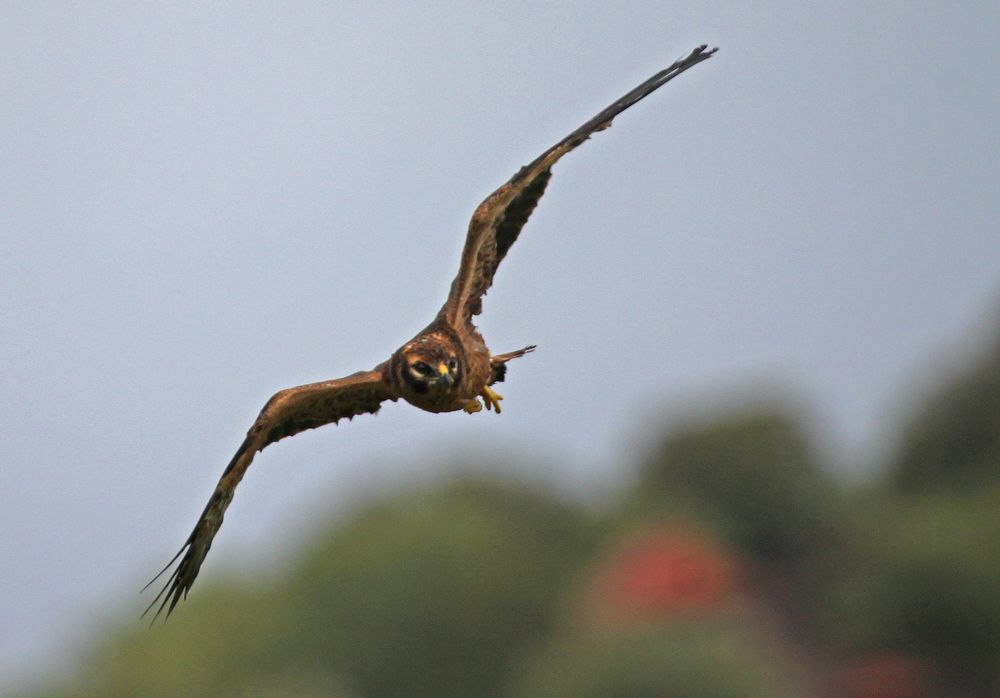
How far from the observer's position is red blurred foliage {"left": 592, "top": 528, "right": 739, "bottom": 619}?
74188mm

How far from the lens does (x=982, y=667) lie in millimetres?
65812

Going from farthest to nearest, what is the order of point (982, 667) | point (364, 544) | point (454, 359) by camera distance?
point (364, 544)
point (982, 667)
point (454, 359)

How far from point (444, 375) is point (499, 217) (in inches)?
62.6

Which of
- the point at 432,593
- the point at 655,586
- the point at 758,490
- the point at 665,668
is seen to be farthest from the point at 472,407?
the point at 758,490

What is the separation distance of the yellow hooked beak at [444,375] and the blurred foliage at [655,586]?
47.1 m

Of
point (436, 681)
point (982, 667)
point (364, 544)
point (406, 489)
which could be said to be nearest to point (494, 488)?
Result: point (406, 489)

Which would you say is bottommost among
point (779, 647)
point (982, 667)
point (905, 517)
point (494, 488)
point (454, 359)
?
point (454, 359)

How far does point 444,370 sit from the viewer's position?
12883 mm

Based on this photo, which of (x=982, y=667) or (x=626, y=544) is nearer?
(x=982, y=667)

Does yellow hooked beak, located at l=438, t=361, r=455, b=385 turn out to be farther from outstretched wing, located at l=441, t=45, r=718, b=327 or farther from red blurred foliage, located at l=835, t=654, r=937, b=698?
red blurred foliage, located at l=835, t=654, r=937, b=698

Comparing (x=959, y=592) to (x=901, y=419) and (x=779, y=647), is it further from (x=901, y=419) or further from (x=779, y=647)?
(x=901, y=419)

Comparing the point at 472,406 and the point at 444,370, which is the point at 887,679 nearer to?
the point at 472,406

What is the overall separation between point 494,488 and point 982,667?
29.6m

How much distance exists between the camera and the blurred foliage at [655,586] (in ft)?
220
